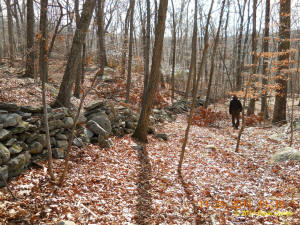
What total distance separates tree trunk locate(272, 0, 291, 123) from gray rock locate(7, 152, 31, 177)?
1072 centimetres

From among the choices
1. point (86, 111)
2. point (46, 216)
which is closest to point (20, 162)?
point (46, 216)

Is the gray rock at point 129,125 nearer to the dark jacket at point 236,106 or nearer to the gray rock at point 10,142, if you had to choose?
the gray rock at point 10,142

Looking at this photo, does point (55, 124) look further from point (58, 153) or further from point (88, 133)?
point (88, 133)

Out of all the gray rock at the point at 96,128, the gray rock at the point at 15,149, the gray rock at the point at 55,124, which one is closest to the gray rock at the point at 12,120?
the gray rock at the point at 15,149

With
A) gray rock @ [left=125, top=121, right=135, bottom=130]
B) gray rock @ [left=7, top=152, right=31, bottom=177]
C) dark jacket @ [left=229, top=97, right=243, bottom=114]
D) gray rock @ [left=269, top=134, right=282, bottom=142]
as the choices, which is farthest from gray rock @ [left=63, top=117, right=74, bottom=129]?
dark jacket @ [left=229, top=97, right=243, bottom=114]

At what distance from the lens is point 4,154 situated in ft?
13.8

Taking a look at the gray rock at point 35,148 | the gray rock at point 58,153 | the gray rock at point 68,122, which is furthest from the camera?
the gray rock at point 68,122

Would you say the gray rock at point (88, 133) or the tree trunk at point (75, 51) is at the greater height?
the tree trunk at point (75, 51)

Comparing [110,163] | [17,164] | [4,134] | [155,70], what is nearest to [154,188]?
[110,163]

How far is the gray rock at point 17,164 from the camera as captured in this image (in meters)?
4.36

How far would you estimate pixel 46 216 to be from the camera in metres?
3.74

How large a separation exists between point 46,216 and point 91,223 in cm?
78

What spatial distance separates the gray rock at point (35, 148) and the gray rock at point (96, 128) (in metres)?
2.25

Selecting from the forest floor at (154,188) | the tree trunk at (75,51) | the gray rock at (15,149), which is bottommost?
the forest floor at (154,188)
